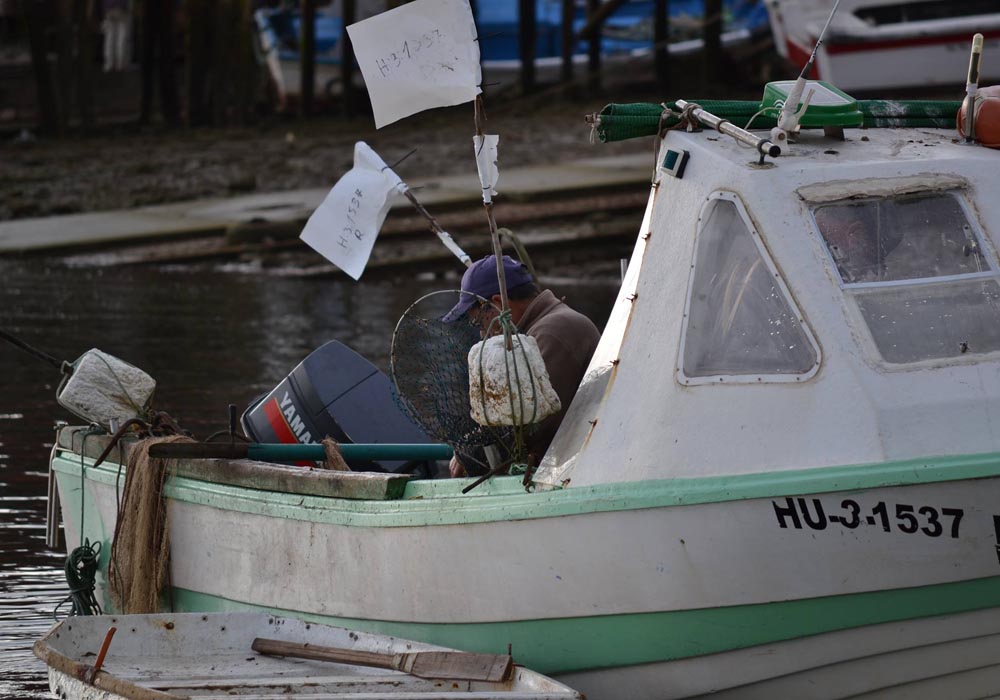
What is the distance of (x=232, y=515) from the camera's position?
581 centimetres

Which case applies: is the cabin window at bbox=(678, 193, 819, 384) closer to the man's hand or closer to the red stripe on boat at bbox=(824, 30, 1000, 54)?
the man's hand

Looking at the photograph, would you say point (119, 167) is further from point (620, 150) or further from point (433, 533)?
point (433, 533)

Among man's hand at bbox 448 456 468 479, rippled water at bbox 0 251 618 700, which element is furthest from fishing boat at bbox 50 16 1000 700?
rippled water at bbox 0 251 618 700

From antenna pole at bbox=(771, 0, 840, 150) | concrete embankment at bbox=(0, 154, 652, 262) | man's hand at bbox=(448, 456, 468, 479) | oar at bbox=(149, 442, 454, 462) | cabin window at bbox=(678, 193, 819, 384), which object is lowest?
concrete embankment at bbox=(0, 154, 652, 262)

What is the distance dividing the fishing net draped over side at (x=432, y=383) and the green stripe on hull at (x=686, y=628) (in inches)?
25.5

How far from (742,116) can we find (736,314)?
0.90m

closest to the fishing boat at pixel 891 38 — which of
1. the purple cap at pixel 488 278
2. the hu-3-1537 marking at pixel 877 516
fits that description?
the purple cap at pixel 488 278

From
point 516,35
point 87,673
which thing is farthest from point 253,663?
point 516,35

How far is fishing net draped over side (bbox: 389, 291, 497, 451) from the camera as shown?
5.46 meters

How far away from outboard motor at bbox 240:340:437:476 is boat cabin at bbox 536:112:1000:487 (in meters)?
1.79

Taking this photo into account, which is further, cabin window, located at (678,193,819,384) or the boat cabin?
cabin window, located at (678,193,819,384)

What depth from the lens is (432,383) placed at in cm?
551

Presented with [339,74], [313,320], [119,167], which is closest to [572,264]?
[313,320]

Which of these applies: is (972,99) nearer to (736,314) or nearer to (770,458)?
(736,314)
